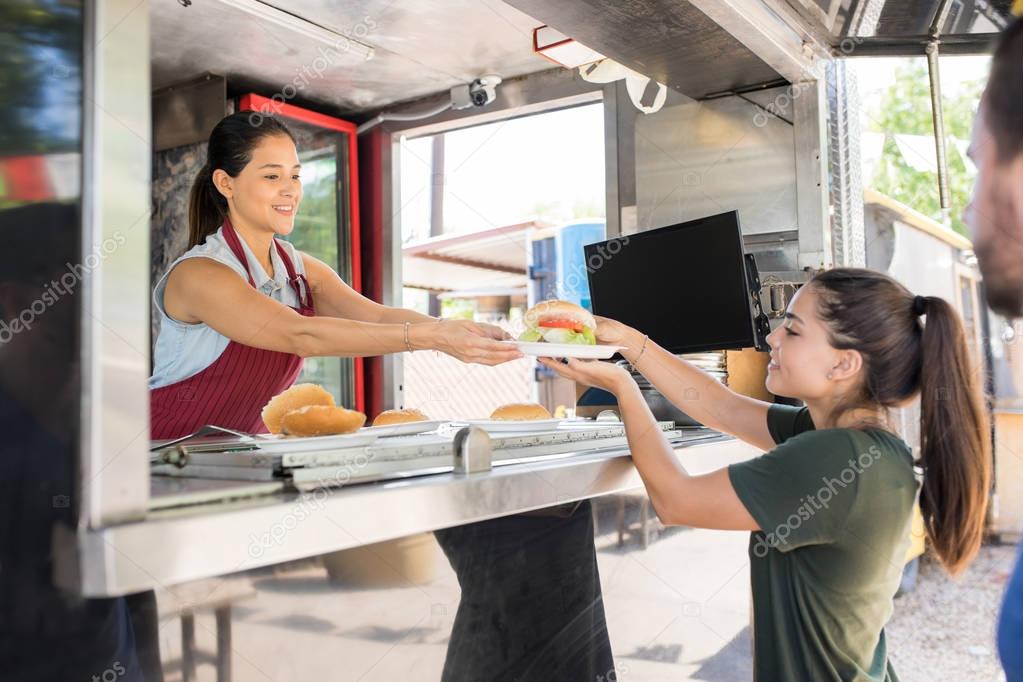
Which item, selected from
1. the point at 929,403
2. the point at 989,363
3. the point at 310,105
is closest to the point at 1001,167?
the point at 929,403

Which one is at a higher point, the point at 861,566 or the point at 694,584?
the point at 861,566

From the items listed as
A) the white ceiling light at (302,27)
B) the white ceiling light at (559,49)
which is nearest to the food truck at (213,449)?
the white ceiling light at (559,49)

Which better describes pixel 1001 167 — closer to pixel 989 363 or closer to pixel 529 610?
pixel 529 610

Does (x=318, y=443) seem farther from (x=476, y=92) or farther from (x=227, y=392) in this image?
(x=476, y=92)

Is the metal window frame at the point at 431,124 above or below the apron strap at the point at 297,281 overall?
above

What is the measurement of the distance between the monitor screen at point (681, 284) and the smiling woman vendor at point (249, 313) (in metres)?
0.69

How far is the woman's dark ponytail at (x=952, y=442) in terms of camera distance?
69.4 inches

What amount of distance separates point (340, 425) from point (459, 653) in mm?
456

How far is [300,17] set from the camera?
4293mm

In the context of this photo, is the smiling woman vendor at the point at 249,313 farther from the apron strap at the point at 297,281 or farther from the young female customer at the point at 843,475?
the young female customer at the point at 843,475

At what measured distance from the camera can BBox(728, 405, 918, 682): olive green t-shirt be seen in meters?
1.66

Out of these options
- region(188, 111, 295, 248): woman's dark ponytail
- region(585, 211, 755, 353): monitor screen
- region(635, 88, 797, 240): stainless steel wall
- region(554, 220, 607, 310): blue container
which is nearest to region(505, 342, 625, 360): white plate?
region(585, 211, 755, 353): monitor screen

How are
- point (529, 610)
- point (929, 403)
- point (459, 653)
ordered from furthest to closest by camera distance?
point (929, 403) → point (529, 610) → point (459, 653)

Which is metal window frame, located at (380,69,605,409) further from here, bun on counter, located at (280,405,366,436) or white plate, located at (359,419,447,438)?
bun on counter, located at (280,405,366,436)
